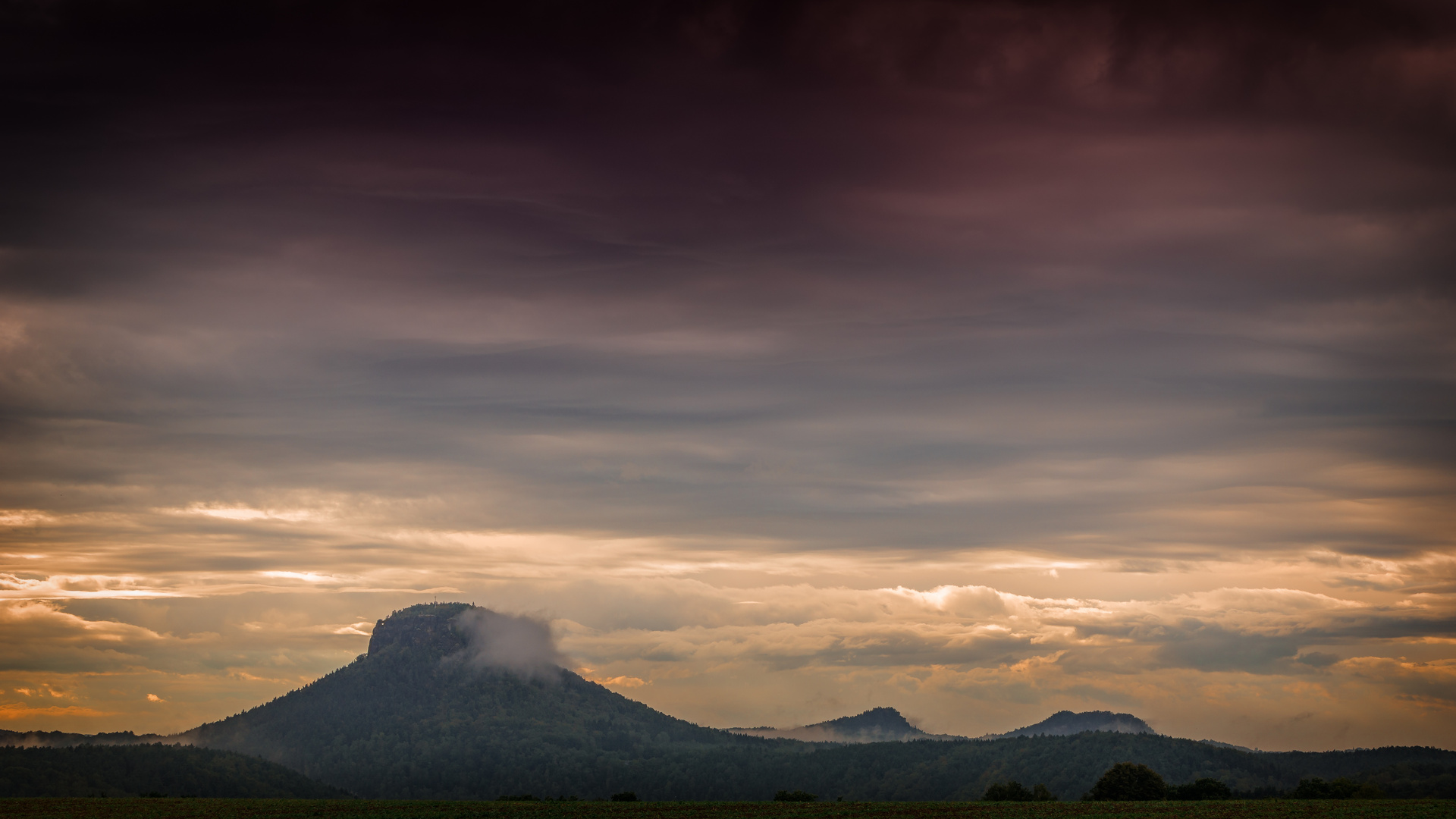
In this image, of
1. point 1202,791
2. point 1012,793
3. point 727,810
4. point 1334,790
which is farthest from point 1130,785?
point 727,810

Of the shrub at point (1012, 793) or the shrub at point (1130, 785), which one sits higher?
the shrub at point (1130, 785)

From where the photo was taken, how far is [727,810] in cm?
14562

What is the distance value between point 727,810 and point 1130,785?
72.1 m

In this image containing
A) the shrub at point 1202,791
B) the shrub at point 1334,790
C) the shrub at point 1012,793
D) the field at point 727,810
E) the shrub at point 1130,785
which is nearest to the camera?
the field at point 727,810

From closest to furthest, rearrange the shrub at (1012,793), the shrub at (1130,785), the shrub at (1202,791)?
the shrub at (1130,785) < the shrub at (1202,791) < the shrub at (1012,793)

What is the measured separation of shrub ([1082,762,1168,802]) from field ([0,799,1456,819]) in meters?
26.7

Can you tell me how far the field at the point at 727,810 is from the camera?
395 feet

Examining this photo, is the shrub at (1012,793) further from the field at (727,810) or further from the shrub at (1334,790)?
the shrub at (1334,790)

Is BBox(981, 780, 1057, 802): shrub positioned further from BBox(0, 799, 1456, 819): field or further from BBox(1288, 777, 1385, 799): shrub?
BBox(1288, 777, 1385, 799): shrub

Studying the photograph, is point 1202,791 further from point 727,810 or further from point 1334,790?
point 727,810

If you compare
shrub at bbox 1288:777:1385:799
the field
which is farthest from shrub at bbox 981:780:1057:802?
shrub at bbox 1288:777:1385:799

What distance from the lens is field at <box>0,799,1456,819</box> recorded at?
12044 cm

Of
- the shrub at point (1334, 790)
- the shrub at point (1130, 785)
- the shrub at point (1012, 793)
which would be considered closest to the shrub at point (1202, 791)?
the shrub at point (1130, 785)

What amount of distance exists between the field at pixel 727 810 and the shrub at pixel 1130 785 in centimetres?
2675
